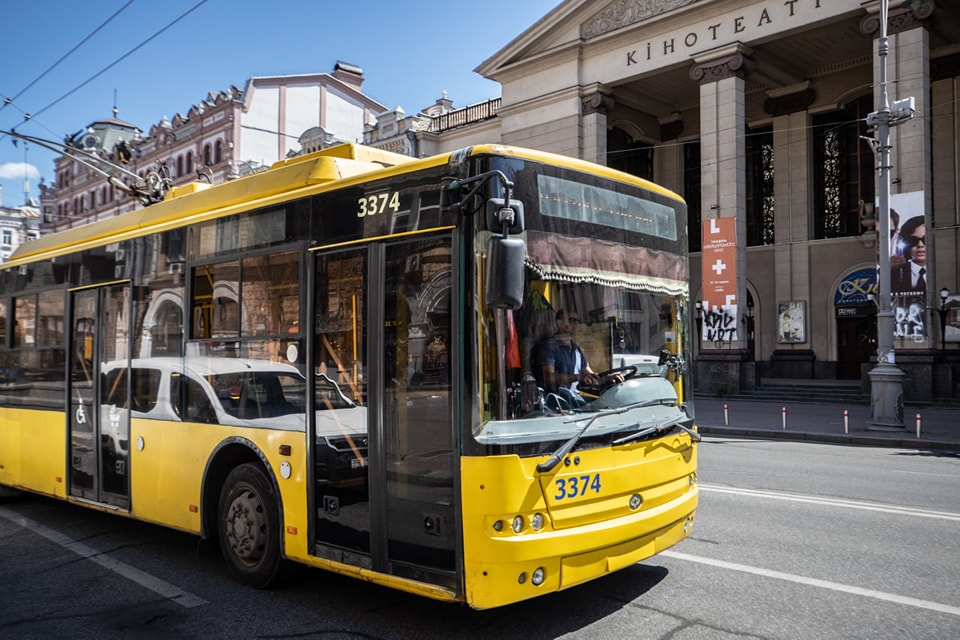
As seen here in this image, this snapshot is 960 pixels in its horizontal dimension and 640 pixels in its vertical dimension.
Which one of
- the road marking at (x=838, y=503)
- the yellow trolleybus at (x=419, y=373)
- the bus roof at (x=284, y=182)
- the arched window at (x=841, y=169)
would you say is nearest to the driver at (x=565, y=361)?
the yellow trolleybus at (x=419, y=373)

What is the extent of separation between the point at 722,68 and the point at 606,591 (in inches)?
1017

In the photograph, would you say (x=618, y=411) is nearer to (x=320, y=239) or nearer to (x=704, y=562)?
(x=704, y=562)

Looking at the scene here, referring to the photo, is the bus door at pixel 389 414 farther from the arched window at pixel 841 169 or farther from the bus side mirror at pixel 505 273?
the arched window at pixel 841 169

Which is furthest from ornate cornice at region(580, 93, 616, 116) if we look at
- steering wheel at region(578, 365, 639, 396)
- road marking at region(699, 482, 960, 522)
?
steering wheel at region(578, 365, 639, 396)

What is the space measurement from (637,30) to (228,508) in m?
28.3

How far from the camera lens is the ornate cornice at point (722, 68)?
27.1m

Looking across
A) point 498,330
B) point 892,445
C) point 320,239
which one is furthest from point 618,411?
point 892,445

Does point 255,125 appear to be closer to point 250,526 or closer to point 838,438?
point 838,438

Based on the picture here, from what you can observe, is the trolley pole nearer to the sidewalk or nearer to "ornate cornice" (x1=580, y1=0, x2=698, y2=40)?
the sidewalk

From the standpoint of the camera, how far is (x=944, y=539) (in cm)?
666

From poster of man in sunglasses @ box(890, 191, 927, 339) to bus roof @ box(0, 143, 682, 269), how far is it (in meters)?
18.6

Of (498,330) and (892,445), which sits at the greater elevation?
(498,330)

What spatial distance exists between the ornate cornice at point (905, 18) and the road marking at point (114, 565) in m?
25.0

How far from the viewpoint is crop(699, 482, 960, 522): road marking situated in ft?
25.2
